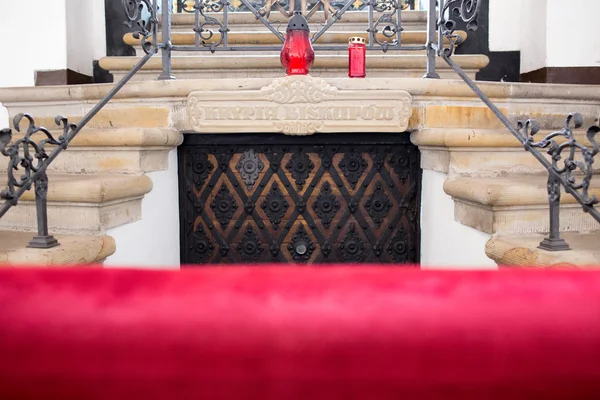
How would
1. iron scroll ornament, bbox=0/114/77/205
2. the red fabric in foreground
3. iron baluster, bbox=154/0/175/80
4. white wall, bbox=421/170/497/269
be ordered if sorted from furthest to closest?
iron baluster, bbox=154/0/175/80
white wall, bbox=421/170/497/269
iron scroll ornament, bbox=0/114/77/205
the red fabric in foreground

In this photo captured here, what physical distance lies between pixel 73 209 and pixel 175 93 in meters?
0.73

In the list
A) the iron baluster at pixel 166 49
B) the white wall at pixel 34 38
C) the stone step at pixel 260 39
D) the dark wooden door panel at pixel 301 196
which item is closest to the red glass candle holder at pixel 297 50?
the dark wooden door panel at pixel 301 196

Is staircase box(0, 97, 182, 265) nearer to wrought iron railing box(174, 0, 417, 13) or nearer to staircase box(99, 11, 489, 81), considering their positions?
staircase box(99, 11, 489, 81)

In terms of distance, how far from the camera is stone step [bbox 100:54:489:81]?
2.83 metres

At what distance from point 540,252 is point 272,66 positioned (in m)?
1.90

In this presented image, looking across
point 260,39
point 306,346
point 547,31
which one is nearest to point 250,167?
point 260,39

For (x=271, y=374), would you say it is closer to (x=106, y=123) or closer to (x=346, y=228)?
(x=346, y=228)

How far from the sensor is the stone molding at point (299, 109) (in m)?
2.08

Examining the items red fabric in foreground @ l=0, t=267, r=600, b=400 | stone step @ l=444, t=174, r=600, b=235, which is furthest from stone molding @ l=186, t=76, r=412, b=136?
red fabric in foreground @ l=0, t=267, r=600, b=400

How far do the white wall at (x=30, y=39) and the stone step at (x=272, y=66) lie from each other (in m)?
0.36

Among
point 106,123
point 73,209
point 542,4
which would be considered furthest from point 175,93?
point 542,4

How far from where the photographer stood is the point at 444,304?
1.41 feet

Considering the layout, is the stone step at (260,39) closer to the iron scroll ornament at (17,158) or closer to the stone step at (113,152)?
the stone step at (113,152)

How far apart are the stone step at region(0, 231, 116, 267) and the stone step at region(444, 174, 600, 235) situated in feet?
3.98
